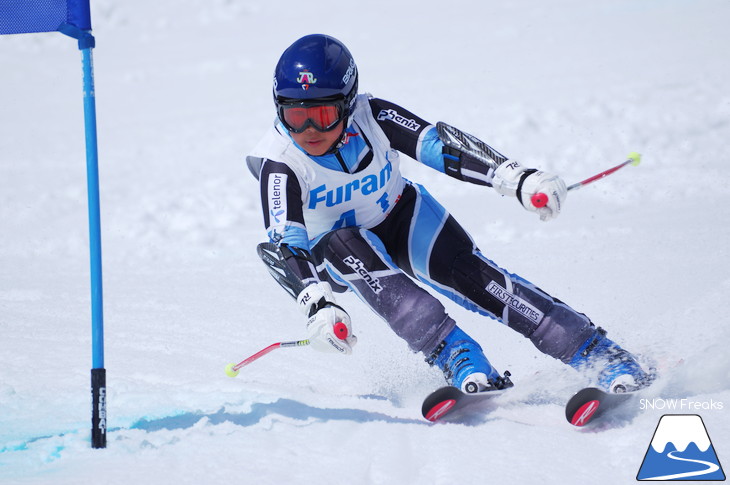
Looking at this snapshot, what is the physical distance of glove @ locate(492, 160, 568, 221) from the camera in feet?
11.3

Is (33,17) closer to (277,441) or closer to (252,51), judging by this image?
(277,441)

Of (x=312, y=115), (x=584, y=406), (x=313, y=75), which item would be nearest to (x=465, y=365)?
(x=584, y=406)

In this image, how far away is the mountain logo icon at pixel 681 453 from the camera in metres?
2.69

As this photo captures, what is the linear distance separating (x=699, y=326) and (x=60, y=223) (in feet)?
20.8

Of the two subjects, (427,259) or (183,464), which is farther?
(427,259)

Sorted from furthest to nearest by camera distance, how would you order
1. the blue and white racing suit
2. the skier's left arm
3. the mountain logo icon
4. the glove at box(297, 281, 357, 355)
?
the blue and white racing suit → the skier's left arm → the glove at box(297, 281, 357, 355) → the mountain logo icon

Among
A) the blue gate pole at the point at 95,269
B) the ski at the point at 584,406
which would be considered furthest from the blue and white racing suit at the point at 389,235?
the blue gate pole at the point at 95,269

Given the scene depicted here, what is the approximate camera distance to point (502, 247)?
7.04m

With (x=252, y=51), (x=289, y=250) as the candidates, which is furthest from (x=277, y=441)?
(x=252, y=51)

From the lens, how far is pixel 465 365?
140 inches

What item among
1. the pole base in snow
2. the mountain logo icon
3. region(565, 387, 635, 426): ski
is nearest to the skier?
region(565, 387, 635, 426): ski

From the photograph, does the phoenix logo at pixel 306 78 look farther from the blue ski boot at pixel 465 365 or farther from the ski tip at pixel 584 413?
the ski tip at pixel 584 413

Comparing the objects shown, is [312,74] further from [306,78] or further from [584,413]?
[584,413]

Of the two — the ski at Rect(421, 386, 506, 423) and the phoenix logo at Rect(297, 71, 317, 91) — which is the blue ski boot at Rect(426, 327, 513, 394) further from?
the phoenix logo at Rect(297, 71, 317, 91)
